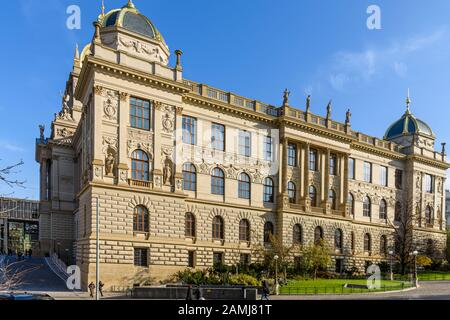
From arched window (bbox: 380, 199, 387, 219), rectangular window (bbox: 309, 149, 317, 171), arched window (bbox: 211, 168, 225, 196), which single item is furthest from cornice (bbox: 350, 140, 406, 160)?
arched window (bbox: 211, 168, 225, 196)

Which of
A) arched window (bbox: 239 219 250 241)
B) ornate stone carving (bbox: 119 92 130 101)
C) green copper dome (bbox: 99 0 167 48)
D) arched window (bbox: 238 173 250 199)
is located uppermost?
green copper dome (bbox: 99 0 167 48)

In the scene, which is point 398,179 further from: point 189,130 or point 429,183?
point 189,130

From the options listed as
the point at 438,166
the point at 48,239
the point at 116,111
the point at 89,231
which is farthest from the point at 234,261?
the point at 438,166

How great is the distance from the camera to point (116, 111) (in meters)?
35.2

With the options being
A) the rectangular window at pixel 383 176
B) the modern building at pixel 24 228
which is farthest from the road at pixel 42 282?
the rectangular window at pixel 383 176

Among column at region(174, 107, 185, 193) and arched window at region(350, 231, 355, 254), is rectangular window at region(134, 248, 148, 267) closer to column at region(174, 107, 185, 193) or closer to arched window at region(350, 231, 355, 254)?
column at region(174, 107, 185, 193)

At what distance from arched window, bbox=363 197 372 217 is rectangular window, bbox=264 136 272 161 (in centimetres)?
2051

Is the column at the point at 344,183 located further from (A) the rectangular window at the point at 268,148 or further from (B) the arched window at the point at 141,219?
(B) the arched window at the point at 141,219

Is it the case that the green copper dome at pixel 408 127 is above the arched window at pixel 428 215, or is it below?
above

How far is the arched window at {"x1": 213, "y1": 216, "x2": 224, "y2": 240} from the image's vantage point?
4216cm

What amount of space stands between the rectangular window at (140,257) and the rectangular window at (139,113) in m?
12.1

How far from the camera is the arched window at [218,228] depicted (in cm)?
4216
